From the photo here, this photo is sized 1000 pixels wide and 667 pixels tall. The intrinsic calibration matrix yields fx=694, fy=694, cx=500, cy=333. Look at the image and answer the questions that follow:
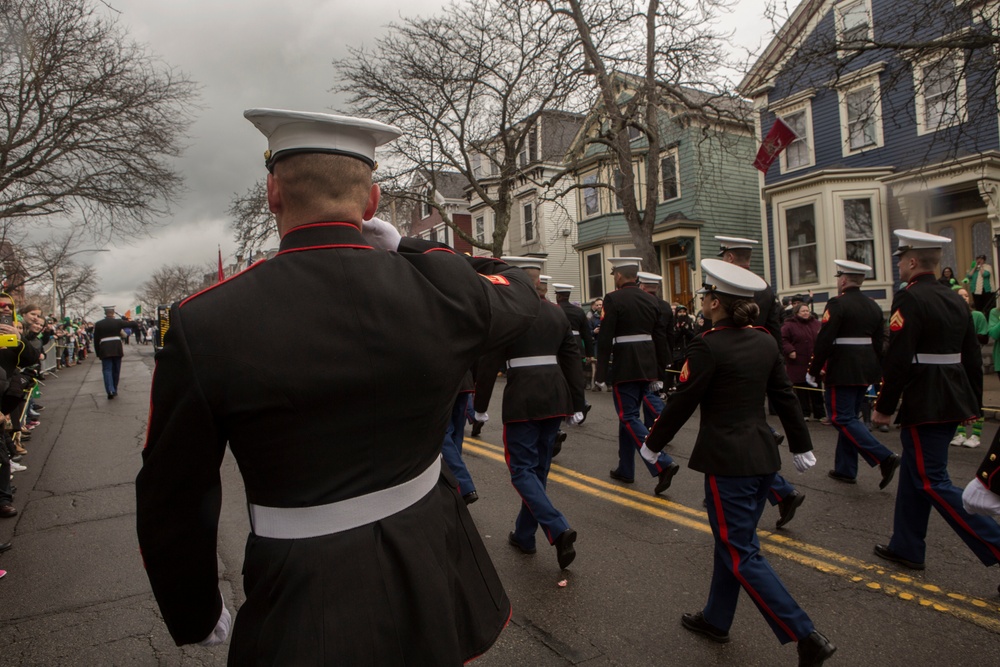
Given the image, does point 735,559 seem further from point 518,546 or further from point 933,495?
point 518,546

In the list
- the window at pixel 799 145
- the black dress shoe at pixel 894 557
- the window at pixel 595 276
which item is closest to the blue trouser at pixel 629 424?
the black dress shoe at pixel 894 557

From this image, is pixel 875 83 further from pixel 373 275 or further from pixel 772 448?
pixel 373 275

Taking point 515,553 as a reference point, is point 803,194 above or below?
above

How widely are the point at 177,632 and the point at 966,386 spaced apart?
474cm

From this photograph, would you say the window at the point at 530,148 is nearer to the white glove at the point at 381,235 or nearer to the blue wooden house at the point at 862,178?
the blue wooden house at the point at 862,178

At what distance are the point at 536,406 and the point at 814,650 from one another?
2.40m

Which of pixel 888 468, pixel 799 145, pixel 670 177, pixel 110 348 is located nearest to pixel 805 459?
pixel 888 468

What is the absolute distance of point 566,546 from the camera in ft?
14.3

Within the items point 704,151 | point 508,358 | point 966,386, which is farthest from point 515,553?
point 704,151

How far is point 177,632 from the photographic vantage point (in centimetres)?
161

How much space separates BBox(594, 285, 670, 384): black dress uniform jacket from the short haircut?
5666 mm

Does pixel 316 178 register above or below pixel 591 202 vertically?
below

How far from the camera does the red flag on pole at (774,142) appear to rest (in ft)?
52.8

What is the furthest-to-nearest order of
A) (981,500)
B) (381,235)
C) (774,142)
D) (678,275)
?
(678,275) < (774,142) < (981,500) < (381,235)
